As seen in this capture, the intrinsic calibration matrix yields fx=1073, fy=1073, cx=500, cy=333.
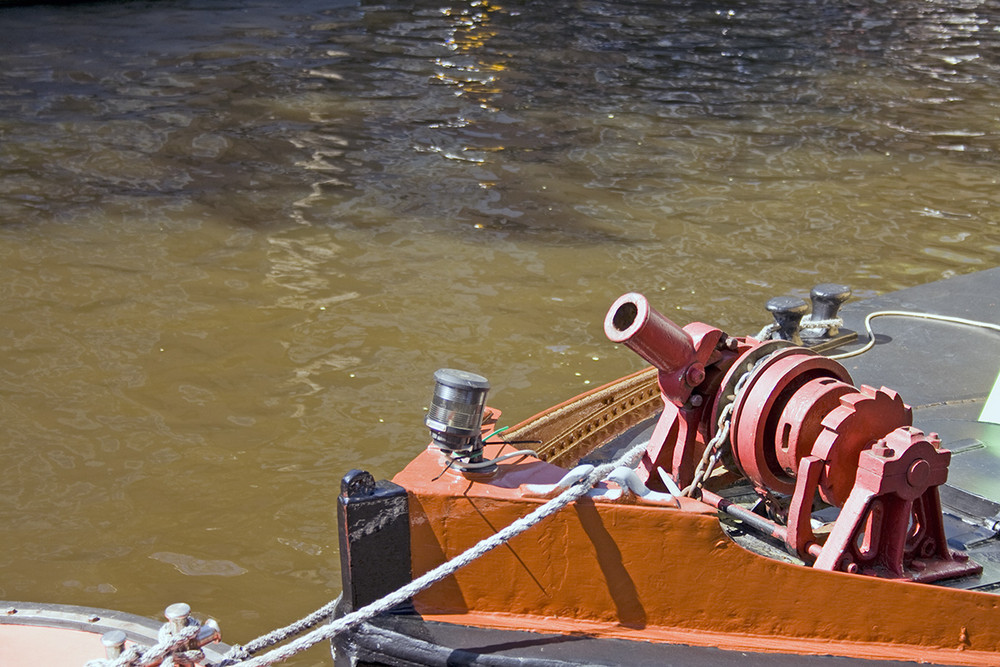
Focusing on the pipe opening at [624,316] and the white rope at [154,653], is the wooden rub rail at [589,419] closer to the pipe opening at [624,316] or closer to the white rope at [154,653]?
the pipe opening at [624,316]

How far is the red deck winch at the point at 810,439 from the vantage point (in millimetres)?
2639

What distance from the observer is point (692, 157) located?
962 cm

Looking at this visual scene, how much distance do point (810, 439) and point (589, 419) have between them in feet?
3.25

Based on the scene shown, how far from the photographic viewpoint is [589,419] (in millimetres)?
3561

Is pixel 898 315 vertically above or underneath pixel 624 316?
underneath

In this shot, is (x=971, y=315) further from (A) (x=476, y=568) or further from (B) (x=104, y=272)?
(B) (x=104, y=272)

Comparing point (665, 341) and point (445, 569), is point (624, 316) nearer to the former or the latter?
point (665, 341)

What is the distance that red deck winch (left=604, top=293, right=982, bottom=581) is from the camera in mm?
2639

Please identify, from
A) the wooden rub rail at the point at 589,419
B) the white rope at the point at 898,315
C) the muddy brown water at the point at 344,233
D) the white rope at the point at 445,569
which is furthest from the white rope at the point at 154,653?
the white rope at the point at 898,315

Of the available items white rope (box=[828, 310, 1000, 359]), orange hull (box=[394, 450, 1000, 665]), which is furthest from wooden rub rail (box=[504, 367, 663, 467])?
white rope (box=[828, 310, 1000, 359])

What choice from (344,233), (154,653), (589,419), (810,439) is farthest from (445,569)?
(344,233)

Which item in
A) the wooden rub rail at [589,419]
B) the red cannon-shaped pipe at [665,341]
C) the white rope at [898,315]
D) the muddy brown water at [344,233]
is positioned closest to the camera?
the red cannon-shaped pipe at [665,341]

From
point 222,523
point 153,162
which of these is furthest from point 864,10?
point 222,523

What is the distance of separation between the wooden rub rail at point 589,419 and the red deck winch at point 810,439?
48cm
